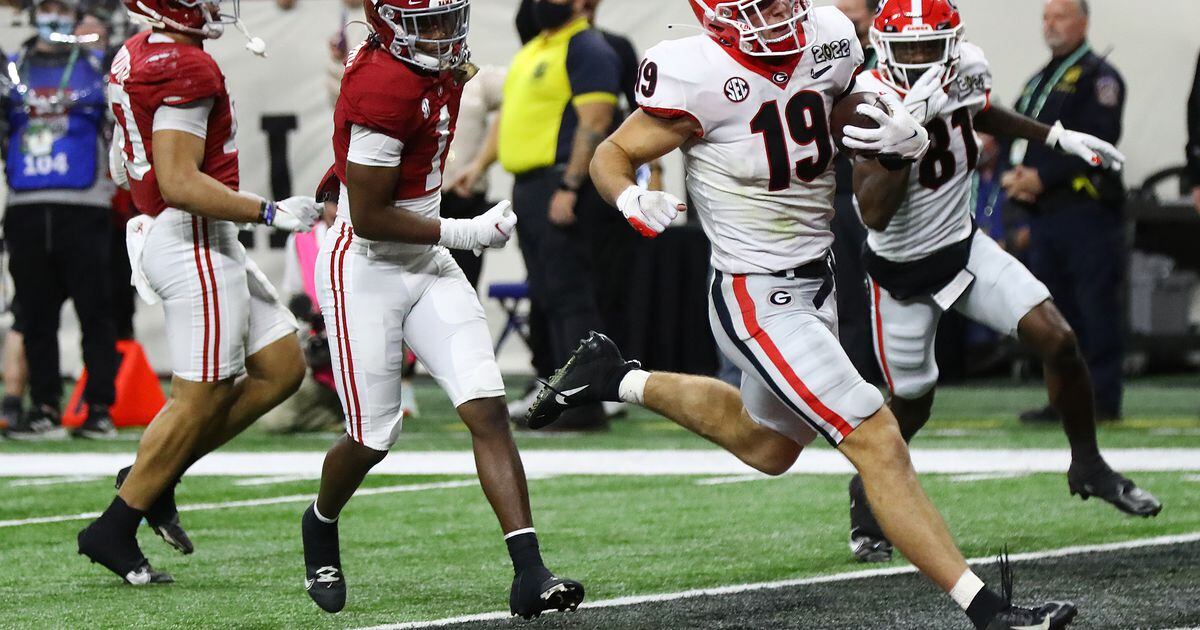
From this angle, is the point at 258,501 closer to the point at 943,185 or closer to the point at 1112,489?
the point at 943,185

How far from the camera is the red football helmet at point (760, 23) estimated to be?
13.9ft

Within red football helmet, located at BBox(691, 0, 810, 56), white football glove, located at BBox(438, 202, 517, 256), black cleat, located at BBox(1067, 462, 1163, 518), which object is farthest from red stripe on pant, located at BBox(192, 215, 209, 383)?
black cleat, located at BBox(1067, 462, 1163, 518)

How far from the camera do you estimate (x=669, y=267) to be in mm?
11062

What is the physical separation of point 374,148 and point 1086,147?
2353mm

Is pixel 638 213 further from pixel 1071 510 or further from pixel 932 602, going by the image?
pixel 1071 510

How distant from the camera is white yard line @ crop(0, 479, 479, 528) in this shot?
608cm

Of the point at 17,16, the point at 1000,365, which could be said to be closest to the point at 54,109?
the point at 17,16

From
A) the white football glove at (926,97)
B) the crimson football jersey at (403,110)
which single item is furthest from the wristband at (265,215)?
the white football glove at (926,97)

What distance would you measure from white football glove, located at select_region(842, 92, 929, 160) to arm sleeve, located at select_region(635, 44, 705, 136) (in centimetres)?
34

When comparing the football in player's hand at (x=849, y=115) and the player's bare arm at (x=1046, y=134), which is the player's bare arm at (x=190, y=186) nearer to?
the football in player's hand at (x=849, y=115)

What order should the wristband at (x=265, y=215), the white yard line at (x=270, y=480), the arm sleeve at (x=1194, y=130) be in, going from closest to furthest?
1. the wristband at (x=265, y=215)
2. the white yard line at (x=270, y=480)
3. the arm sleeve at (x=1194, y=130)

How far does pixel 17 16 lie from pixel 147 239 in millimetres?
6289

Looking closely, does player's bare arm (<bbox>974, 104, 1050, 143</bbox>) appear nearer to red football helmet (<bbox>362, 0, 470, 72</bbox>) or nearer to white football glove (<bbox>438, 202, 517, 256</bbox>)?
white football glove (<bbox>438, 202, 517, 256</bbox>)

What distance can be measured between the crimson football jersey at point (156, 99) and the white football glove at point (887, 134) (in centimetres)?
175
